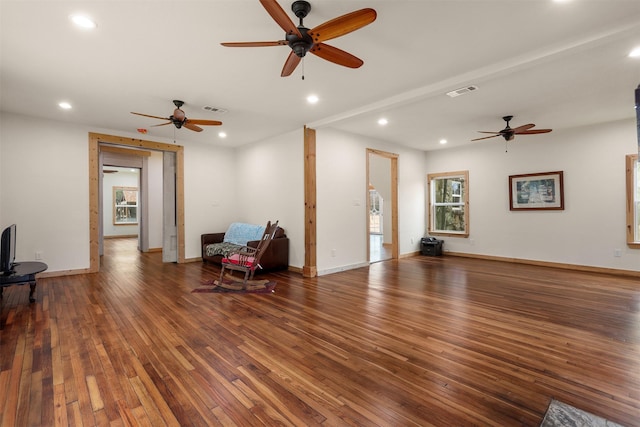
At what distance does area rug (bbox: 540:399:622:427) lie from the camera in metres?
1.63

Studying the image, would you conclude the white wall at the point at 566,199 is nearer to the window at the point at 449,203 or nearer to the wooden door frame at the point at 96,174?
the window at the point at 449,203

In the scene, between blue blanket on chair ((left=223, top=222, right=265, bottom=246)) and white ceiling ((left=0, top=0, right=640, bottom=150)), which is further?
blue blanket on chair ((left=223, top=222, right=265, bottom=246))

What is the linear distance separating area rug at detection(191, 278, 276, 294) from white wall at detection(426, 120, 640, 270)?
523 centimetres

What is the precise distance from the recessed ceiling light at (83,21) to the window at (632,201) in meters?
7.88

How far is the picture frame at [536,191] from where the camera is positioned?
19.8ft

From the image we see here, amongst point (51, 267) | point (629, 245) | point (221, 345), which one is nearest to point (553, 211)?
point (629, 245)

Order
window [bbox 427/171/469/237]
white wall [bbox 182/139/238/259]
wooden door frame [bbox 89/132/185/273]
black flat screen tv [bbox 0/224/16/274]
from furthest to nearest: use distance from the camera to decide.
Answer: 1. window [bbox 427/171/469/237]
2. white wall [bbox 182/139/238/259]
3. wooden door frame [bbox 89/132/185/273]
4. black flat screen tv [bbox 0/224/16/274]

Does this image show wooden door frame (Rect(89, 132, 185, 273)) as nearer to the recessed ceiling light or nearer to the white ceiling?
the white ceiling

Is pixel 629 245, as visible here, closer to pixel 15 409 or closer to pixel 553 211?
pixel 553 211

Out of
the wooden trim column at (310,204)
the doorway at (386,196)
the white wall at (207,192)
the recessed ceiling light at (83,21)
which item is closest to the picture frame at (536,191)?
the doorway at (386,196)

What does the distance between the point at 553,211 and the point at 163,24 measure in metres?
7.25

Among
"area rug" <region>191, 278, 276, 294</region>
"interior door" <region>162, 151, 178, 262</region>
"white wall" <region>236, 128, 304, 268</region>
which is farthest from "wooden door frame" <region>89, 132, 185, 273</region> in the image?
"area rug" <region>191, 278, 276, 294</region>

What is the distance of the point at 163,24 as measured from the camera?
98.8 inches

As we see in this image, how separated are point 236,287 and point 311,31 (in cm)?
358
